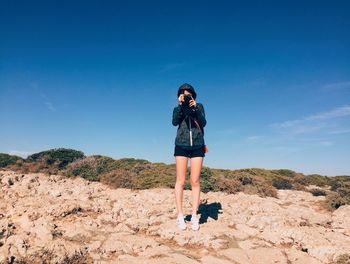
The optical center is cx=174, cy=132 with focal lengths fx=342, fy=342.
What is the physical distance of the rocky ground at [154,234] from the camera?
17.3 ft

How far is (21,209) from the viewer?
22.9 ft

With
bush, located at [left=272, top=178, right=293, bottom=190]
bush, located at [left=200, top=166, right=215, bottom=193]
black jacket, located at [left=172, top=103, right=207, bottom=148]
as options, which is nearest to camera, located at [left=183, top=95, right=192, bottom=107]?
black jacket, located at [left=172, top=103, right=207, bottom=148]

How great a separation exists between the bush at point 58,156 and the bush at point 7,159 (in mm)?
700

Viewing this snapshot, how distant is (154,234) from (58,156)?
44.4 ft

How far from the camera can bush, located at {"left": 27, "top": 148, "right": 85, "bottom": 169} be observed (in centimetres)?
1799

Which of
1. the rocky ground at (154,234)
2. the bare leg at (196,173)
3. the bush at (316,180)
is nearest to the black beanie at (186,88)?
the bare leg at (196,173)

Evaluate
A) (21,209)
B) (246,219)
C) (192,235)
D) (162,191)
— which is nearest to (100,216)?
(21,209)

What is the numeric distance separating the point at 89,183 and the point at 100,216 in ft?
20.8

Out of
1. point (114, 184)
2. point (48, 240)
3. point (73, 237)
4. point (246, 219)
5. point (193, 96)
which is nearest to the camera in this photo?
point (48, 240)

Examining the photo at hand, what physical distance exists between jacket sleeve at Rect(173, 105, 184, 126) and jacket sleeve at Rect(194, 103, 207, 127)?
278 mm

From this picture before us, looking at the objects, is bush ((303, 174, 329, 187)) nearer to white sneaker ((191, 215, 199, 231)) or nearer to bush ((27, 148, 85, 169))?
bush ((27, 148, 85, 169))

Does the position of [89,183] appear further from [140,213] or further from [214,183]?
[140,213]

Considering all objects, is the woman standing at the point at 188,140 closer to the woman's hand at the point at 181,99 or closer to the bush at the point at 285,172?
the woman's hand at the point at 181,99

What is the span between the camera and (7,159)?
59.2ft
